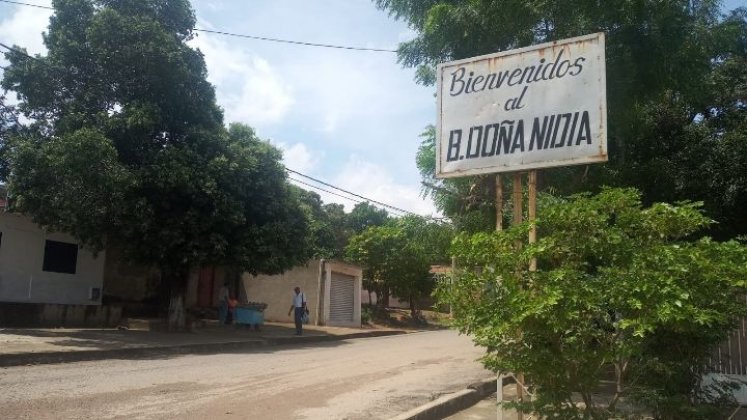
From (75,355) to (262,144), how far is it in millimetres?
8326

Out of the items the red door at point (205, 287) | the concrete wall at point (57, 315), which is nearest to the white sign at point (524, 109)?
the concrete wall at point (57, 315)

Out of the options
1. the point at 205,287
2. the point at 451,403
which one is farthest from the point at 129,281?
the point at 451,403

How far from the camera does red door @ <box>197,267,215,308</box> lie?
2757 cm

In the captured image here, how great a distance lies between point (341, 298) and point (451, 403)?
20.5 meters

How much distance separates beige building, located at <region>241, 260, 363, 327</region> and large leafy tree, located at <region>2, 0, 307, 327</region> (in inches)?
360

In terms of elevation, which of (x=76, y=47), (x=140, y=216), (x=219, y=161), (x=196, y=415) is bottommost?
(x=196, y=415)

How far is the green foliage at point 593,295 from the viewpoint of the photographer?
406 cm

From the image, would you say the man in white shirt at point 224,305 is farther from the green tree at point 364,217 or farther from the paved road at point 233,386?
the green tree at point 364,217

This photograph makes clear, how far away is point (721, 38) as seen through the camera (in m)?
11.0

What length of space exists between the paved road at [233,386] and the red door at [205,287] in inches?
540

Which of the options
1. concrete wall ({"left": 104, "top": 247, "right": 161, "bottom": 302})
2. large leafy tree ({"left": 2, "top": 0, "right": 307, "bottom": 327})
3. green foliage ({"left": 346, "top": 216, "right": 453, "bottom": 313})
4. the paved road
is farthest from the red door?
the paved road

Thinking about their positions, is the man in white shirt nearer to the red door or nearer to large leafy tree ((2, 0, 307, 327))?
large leafy tree ((2, 0, 307, 327))

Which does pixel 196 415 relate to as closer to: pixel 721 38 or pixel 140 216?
pixel 140 216

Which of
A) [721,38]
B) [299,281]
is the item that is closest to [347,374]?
[721,38]
